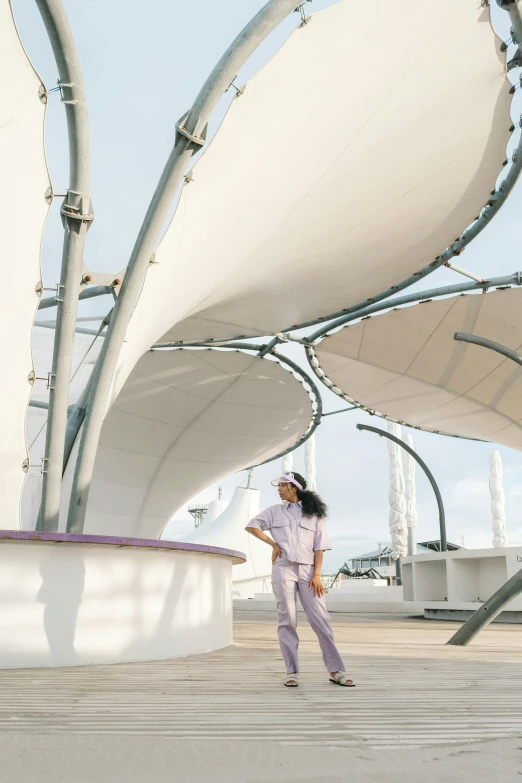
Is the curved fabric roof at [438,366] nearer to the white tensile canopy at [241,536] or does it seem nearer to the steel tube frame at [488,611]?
the steel tube frame at [488,611]

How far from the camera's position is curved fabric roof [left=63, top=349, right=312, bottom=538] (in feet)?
69.3

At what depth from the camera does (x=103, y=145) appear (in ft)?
35.6

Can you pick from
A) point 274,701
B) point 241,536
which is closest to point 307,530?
point 274,701

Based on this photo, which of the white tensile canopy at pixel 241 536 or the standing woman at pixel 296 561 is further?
the white tensile canopy at pixel 241 536

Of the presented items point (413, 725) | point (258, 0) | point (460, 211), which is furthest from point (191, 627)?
point (460, 211)

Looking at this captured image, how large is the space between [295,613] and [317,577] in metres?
0.33

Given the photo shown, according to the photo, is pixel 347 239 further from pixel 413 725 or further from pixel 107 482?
pixel 107 482

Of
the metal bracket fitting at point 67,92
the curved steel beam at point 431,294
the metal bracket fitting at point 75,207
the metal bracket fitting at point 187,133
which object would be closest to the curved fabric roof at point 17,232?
the metal bracket fitting at point 67,92

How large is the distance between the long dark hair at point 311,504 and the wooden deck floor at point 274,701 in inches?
51.2

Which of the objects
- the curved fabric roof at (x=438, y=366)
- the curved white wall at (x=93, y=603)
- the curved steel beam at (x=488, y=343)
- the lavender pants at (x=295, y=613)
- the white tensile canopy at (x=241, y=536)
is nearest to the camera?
the lavender pants at (x=295, y=613)

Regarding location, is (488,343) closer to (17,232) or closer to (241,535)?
(17,232)

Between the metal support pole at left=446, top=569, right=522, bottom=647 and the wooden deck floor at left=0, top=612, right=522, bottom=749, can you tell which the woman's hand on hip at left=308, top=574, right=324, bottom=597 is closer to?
the wooden deck floor at left=0, top=612, right=522, bottom=749

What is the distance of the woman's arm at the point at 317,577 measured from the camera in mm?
5866

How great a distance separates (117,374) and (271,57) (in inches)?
184
